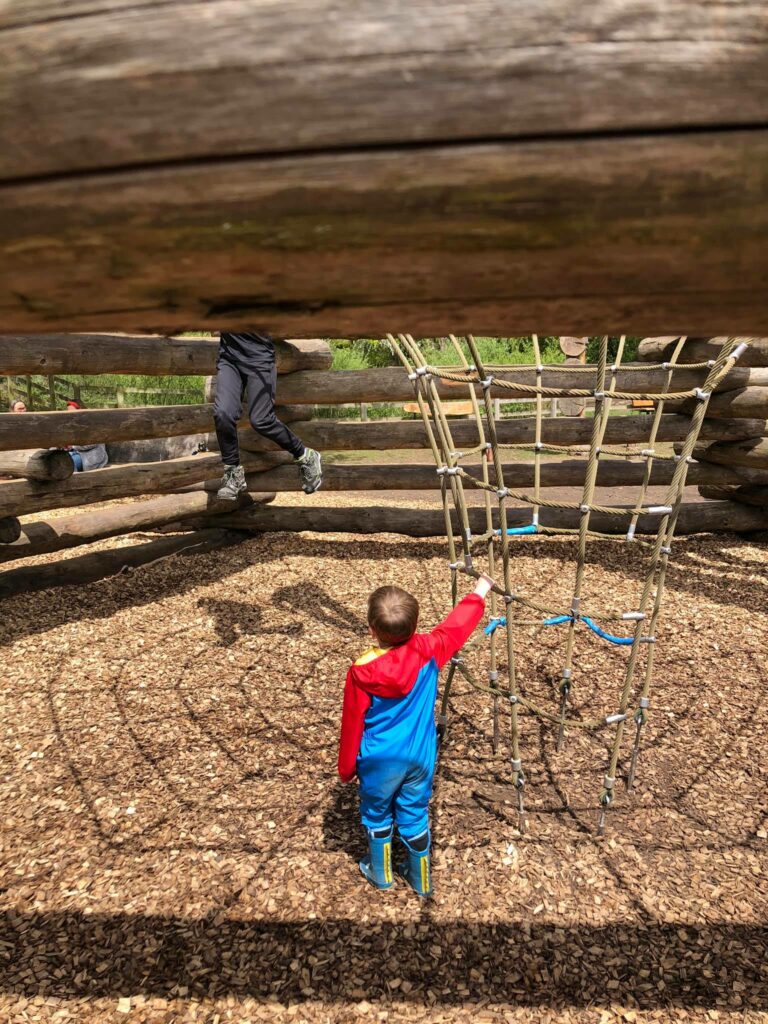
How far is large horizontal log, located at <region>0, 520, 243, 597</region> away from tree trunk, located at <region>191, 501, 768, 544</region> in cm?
24

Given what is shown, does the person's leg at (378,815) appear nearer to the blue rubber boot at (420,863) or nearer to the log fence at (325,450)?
the blue rubber boot at (420,863)

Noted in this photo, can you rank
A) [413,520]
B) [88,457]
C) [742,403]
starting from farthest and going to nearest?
[88,457] < [413,520] < [742,403]

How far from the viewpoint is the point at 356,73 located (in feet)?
2.36

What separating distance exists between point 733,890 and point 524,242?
7.67 feet

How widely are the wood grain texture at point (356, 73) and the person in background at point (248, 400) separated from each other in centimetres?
383

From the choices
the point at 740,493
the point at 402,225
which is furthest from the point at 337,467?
the point at 402,225

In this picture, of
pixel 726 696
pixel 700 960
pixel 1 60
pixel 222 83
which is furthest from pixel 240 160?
pixel 726 696

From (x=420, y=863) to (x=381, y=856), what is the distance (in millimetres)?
128

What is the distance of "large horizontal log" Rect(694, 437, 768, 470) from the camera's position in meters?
5.56

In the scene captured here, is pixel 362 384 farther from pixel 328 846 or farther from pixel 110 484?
pixel 328 846

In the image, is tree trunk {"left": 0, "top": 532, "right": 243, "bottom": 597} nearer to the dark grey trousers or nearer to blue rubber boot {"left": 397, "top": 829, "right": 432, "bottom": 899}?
the dark grey trousers

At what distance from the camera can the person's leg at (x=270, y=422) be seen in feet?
15.0

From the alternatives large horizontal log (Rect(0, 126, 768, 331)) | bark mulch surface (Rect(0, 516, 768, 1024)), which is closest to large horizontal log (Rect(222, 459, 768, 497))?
bark mulch surface (Rect(0, 516, 768, 1024))

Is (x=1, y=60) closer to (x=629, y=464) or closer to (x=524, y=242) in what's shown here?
(x=524, y=242)
